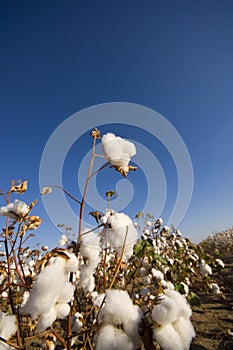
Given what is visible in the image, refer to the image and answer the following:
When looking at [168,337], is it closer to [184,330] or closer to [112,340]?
[184,330]

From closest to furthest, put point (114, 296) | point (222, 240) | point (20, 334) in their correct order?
point (114, 296) → point (20, 334) → point (222, 240)

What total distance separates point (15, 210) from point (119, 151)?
605 millimetres

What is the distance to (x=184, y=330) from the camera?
82 cm

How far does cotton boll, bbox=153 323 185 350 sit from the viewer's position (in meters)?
0.75

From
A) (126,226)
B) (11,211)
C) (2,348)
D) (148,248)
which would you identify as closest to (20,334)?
(2,348)

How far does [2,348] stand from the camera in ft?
3.36

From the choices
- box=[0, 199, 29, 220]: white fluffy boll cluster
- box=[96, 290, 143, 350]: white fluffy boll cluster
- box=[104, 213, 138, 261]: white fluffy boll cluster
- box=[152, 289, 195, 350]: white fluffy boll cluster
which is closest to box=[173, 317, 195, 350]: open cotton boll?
box=[152, 289, 195, 350]: white fluffy boll cluster

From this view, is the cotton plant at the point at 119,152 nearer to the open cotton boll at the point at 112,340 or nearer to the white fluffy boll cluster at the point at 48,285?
the white fluffy boll cluster at the point at 48,285

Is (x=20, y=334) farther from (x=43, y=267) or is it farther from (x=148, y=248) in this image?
(x=148, y=248)

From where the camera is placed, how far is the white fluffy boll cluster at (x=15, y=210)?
1135 mm

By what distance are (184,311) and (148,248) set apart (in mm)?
2402

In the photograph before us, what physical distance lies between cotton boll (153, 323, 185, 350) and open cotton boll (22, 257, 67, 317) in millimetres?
374

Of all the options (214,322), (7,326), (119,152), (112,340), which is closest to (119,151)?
(119,152)

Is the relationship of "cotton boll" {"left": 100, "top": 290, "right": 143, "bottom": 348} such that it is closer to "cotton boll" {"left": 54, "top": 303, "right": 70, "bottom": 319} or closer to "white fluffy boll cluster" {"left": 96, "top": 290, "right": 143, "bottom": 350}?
"white fluffy boll cluster" {"left": 96, "top": 290, "right": 143, "bottom": 350}
